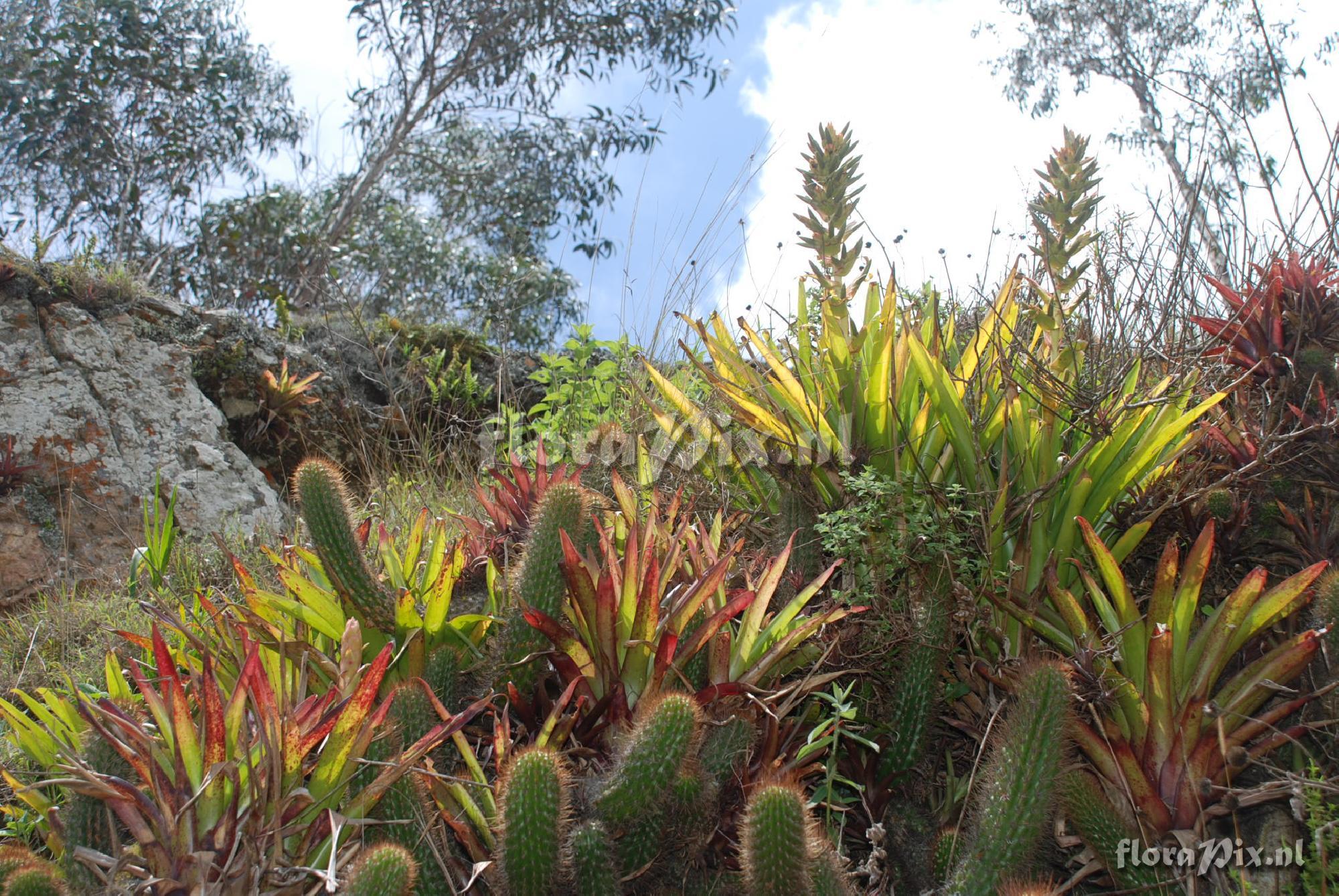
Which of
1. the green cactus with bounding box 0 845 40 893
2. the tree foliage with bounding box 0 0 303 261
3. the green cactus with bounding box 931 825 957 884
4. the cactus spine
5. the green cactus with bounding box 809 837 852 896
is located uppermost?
the tree foliage with bounding box 0 0 303 261

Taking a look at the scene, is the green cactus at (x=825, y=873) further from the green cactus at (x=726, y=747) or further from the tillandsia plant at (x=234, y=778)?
the tillandsia plant at (x=234, y=778)

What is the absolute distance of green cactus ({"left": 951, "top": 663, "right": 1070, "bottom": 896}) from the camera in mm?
1751

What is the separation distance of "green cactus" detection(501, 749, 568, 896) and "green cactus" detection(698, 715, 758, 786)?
15.5 inches

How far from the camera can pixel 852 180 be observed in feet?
9.75

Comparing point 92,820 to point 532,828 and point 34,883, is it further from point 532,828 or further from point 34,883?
point 532,828

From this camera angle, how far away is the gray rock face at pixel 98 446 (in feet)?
16.0

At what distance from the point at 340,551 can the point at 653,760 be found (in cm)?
102

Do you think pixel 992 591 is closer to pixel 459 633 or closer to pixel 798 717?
pixel 798 717

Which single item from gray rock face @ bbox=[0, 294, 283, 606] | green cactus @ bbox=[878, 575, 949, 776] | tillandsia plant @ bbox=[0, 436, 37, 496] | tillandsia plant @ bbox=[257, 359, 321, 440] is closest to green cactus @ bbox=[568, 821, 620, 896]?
green cactus @ bbox=[878, 575, 949, 776]

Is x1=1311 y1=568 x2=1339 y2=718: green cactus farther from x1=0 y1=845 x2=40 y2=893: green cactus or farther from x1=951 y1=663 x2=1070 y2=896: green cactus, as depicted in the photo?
x1=0 y1=845 x2=40 y2=893: green cactus

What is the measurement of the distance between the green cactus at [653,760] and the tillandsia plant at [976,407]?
119 centimetres

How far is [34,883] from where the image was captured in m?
1.71

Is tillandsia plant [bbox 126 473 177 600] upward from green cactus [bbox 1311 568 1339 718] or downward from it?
upward

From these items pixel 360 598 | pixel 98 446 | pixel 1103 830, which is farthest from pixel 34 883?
pixel 98 446
